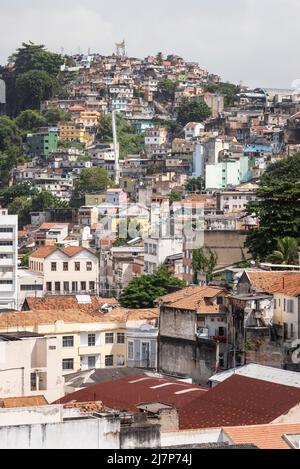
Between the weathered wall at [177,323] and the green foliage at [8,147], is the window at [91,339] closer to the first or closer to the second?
the weathered wall at [177,323]

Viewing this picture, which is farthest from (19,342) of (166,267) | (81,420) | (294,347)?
(166,267)

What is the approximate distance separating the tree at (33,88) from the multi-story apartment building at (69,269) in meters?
59.0

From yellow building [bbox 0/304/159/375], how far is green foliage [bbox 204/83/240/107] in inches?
3207

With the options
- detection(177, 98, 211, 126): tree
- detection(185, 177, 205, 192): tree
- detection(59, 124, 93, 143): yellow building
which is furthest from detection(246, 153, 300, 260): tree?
detection(177, 98, 211, 126): tree

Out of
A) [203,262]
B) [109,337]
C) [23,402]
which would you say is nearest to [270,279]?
[109,337]

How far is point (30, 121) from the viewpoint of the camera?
111 m

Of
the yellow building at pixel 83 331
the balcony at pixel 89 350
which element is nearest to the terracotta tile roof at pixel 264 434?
the yellow building at pixel 83 331

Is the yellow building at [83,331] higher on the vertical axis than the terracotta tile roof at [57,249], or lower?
lower

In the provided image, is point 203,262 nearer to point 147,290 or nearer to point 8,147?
point 147,290

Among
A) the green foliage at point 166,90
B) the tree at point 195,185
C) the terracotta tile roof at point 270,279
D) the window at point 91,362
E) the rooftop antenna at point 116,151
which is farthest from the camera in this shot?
the green foliage at point 166,90

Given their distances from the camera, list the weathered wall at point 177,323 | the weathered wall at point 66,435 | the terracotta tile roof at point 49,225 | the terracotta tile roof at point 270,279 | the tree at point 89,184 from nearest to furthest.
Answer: the weathered wall at point 66,435, the terracotta tile roof at point 270,279, the weathered wall at point 177,323, the terracotta tile roof at point 49,225, the tree at point 89,184

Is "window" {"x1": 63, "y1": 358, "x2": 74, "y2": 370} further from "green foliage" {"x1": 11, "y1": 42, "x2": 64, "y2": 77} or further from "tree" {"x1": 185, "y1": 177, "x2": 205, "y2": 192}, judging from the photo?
"green foliage" {"x1": 11, "y1": 42, "x2": 64, "y2": 77}

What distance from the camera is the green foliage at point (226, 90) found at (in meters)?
116

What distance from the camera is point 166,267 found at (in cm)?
5128
